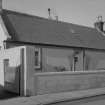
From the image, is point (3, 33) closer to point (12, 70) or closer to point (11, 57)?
point (11, 57)

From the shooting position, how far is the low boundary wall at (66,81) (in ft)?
41.8

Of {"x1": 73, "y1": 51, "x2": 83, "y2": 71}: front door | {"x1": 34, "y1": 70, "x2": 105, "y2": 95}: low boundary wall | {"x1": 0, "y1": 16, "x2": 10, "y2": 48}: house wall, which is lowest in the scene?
{"x1": 34, "y1": 70, "x2": 105, "y2": 95}: low boundary wall

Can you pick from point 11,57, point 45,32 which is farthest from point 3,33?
point 45,32

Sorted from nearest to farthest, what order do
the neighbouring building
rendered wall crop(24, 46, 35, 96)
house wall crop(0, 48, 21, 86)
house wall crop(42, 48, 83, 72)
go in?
rendered wall crop(24, 46, 35, 96) < the neighbouring building < house wall crop(0, 48, 21, 86) < house wall crop(42, 48, 83, 72)

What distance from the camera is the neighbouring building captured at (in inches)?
491

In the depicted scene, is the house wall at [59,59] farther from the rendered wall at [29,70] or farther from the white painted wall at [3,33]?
the rendered wall at [29,70]

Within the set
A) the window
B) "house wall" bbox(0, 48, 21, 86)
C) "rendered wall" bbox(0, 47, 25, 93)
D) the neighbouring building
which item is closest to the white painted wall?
the neighbouring building

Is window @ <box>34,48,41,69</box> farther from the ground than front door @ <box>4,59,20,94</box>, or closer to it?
farther from the ground

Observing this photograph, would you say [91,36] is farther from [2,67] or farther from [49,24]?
[2,67]

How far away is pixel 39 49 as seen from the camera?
60.3 ft

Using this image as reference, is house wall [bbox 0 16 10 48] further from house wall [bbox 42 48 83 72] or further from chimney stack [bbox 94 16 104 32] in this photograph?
chimney stack [bbox 94 16 104 32]

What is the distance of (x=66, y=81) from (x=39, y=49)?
18.0ft

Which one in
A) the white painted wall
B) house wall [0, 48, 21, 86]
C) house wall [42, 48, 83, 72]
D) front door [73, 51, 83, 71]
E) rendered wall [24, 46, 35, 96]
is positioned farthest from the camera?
front door [73, 51, 83, 71]

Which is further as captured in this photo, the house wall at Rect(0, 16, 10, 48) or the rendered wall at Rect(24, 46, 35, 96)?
the house wall at Rect(0, 16, 10, 48)
